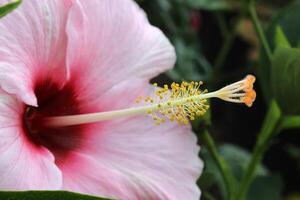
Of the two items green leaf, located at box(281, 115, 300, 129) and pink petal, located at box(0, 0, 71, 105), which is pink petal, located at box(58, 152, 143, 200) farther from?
green leaf, located at box(281, 115, 300, 129)

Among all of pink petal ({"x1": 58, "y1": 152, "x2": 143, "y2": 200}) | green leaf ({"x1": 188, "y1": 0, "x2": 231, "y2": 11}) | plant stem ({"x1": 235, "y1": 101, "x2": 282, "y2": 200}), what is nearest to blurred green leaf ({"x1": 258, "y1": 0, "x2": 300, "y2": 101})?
plant stem ({"x1": 235, "y1": 101, "x2": 282, "y2": 200})

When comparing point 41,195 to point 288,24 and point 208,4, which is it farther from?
point 208,4

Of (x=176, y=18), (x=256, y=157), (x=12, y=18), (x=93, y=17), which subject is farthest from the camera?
(x=176, y=18)

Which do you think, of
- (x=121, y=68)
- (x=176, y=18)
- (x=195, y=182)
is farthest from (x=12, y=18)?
(x=176, y=18)

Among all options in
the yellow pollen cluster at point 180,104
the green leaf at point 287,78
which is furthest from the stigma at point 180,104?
the green leaf at point 287,78

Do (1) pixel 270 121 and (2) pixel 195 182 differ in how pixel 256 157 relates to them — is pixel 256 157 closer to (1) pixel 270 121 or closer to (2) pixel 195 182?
(1) pixel 270 121

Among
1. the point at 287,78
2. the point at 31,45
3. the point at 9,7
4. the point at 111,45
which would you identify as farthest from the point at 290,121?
the point at 9,7
